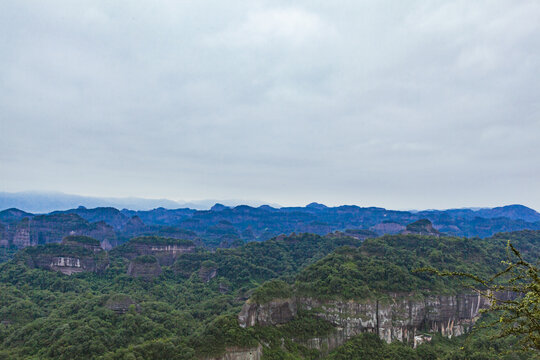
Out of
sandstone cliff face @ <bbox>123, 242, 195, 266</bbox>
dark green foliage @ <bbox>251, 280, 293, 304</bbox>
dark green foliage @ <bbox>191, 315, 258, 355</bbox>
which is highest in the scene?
dark green foliage @ <bbox>251, 280, 293, 304</bbox>

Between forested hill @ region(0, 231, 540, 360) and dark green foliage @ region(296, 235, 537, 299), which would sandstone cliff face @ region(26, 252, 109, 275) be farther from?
dark green foliage @ region(296, 235, 537, 299)

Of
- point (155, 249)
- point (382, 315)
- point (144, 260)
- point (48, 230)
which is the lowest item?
point (155, 249)

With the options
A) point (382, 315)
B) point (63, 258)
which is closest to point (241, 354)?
point (382, 315)

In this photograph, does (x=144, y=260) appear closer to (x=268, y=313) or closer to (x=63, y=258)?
(x=63, y=258)

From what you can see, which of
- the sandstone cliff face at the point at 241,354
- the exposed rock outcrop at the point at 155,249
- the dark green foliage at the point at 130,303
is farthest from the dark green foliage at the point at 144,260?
the sandstone cliff face at the point at 241,354

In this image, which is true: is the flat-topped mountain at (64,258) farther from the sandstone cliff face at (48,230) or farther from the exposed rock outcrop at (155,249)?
the sandstone cliff face at (48,230)

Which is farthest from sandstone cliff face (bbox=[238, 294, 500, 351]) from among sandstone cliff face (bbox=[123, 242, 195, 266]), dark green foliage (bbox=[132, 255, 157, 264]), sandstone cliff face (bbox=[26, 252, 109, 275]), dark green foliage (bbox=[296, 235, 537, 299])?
sandstone cliff face (bbox=[123, 242, 195, 266])
